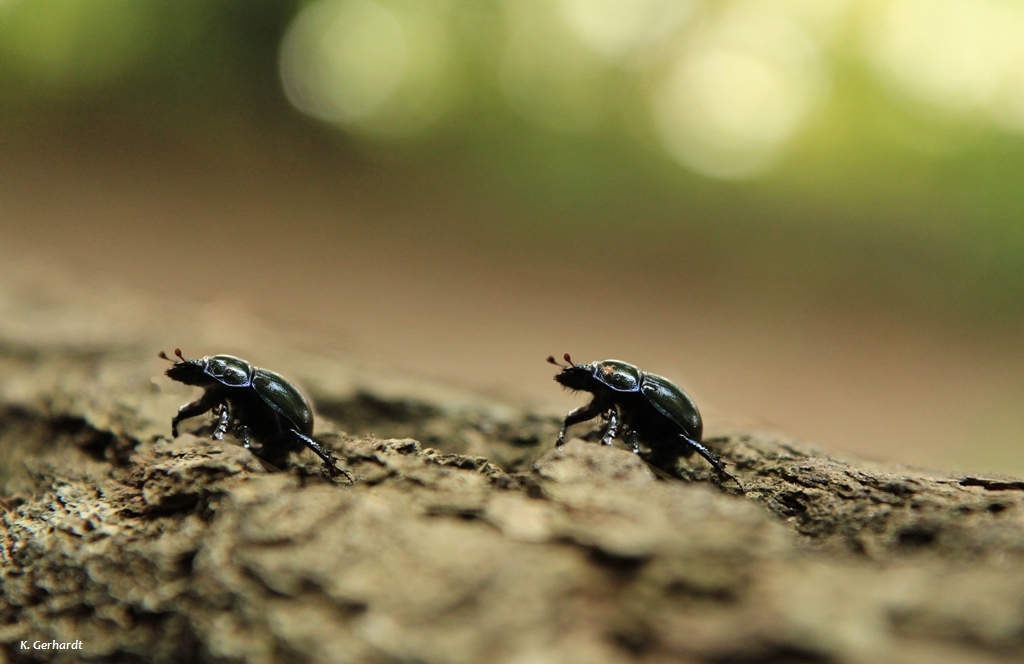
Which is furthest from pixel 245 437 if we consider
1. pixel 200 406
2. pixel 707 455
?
pixel 707 455

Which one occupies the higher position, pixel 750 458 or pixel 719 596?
pixel 750 458

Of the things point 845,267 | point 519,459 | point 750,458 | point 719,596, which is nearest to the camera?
point 719,596

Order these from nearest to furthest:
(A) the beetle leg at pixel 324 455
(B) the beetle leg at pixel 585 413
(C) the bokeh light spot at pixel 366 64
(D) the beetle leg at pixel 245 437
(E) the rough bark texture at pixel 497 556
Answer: (E) the rough bark texture at pixel 497 556 < (A) the beetle leg at pixel 324 455 < (D) the beetle leg at pixel 245 437 < (B) the beetle leg at pixel 585 413 < (C) the bokeh light spot at pixel 366 64

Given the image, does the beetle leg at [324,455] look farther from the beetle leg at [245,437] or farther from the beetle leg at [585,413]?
the beetle leg at [585,413]

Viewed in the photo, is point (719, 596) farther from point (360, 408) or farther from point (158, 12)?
point (158, 12)

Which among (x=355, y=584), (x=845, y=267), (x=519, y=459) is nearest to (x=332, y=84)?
(x=845, y=267)

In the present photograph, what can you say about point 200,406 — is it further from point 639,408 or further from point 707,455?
point 707,455

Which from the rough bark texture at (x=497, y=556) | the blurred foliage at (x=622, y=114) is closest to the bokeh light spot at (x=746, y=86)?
the blurred foliage at (x=622, y=114)
